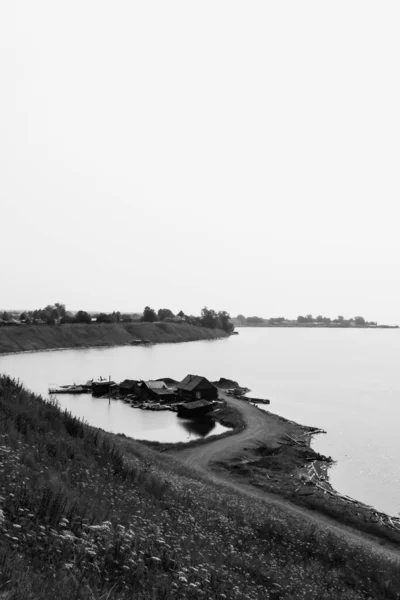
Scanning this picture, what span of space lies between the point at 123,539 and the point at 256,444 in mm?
43376

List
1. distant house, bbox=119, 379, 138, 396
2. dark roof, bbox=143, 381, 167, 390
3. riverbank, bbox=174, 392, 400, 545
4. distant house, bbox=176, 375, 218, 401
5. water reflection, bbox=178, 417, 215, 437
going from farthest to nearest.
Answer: distant house, bbox=119, 379, 138, 396 → dark roof, bbox=143, 381, 167, 390 → distant house, bbox=176, 375, 218, 401 → water reflection, bbox=178, 417, 215, 437 → riverbank, bbox=174, 392, 400, 545

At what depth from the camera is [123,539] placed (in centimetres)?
1034

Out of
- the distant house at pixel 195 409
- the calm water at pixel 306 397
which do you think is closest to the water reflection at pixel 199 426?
the calm water at pixel 306 397

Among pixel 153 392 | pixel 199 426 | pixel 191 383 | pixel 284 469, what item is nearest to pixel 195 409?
pixel 199 426

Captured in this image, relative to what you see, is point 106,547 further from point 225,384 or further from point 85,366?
point 85,366

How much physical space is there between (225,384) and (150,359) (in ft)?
196

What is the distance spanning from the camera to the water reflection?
5910cm

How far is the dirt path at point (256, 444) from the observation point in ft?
91.0

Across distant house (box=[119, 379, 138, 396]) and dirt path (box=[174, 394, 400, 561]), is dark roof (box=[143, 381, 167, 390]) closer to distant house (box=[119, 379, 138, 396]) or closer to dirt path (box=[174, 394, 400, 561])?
distant house (box=[119, 379, 138, 396])

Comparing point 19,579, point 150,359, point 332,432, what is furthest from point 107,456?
point 150,359

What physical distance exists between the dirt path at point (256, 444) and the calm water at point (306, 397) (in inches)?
226

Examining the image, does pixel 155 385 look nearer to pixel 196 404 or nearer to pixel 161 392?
pixel 161 392

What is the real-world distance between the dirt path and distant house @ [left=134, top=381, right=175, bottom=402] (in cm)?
1048

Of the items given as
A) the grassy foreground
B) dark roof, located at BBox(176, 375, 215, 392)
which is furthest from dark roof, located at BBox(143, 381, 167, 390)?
the grassy foreground
